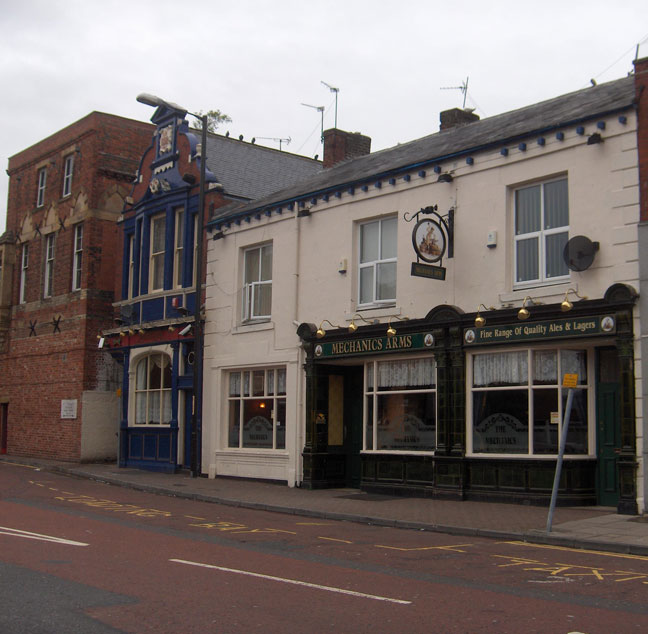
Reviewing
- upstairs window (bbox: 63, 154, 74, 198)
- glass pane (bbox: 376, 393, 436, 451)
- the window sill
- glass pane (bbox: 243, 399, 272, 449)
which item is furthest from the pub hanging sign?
upstairs window (bbox: 63, 154, 74, 198)

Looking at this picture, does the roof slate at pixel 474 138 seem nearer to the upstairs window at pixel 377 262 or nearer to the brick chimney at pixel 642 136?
the brick chimney at pixel 642 136

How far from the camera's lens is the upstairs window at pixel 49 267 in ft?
100

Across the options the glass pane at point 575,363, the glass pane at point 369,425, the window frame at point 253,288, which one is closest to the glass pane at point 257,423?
the window frame at point 253,288

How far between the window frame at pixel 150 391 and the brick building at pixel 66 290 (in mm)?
2390

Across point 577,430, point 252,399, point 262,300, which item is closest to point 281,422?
point 252,399

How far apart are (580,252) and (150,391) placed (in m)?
14.8

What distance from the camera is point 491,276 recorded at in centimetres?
1627

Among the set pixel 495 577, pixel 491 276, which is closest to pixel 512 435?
pixel 491 276

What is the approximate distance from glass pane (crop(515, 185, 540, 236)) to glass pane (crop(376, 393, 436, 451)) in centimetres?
387

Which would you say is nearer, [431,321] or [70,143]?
[431,321]

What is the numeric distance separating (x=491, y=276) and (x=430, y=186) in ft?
8.49

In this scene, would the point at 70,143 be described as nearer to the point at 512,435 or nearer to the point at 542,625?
the point at 512,435

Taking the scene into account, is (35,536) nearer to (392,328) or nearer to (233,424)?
(392,328)

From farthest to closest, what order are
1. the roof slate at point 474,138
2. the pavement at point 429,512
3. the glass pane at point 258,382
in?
the glass pane at point 258,382 < the roof slate at point 474,138 < the pavement at point 429,512
